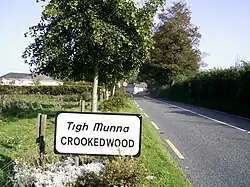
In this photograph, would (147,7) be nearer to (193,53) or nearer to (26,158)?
(26,158)

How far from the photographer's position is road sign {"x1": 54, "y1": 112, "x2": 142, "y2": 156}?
17.7 feet

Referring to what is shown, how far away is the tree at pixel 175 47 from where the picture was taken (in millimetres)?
64125

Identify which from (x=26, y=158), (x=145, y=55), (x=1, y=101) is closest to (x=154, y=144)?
(x=145, y=55)

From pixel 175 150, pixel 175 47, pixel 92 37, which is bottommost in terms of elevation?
pixel 175 150

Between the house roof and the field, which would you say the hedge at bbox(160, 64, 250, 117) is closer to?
the field

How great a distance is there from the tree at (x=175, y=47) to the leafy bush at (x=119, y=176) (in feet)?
192

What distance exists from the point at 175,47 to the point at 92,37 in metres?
53.5

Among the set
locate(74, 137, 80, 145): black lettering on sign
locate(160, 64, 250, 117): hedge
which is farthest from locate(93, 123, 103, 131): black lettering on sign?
locate(160, 64, 250, 117): hedge

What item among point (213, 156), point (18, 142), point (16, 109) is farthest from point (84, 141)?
point (16, 109)

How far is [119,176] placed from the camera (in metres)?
4.82

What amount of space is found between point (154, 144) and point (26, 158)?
17.7ft

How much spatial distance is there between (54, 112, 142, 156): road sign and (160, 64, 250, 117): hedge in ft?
75.0

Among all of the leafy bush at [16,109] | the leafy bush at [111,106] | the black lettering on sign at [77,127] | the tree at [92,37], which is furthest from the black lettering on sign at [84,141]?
the leafy bush at [111,106]

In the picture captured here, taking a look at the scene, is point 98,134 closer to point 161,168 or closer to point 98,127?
point 98,127
